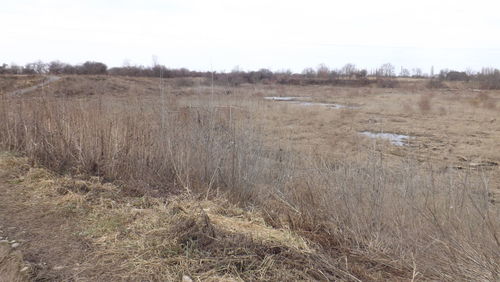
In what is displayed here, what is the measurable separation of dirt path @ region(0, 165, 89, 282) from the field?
24 millimetres

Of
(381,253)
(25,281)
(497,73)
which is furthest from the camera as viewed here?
(497,73)

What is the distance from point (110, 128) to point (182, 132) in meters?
1.14

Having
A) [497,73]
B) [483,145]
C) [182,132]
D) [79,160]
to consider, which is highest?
[497,73]

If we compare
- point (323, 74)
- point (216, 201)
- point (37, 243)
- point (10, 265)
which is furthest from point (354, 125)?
point (323, 74)

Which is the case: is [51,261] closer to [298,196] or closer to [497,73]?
[298,196]

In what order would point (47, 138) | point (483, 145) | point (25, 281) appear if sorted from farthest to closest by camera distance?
Result: point (483, 145), point (47, 138), point (25, 281)

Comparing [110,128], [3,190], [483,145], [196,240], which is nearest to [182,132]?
[110,128]

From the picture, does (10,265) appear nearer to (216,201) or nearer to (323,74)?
(216,201)

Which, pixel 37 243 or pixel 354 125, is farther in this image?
pixel 354 125

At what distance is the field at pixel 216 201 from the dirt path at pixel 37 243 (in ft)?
0.08

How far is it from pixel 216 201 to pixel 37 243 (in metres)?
1.95

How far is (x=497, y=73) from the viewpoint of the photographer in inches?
2436

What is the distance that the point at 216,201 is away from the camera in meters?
4.30

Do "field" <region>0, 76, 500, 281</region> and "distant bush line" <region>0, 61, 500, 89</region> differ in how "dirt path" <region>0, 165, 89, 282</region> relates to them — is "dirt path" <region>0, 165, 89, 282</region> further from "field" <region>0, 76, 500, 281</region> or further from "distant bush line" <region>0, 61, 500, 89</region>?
"distant bush line" <region>0, 61, 500, 89</region>
